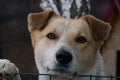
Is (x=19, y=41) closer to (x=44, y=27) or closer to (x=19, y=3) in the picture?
(x=19, y=3)

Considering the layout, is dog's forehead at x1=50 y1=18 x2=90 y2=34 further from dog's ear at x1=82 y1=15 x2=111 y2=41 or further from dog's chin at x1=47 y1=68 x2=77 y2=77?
dog's chin at x1=47 y1=68 x2=77 y2=77

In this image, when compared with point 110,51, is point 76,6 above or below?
above

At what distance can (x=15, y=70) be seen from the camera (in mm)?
5625

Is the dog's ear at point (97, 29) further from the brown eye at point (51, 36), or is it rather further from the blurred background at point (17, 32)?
the blurred background at point (17, 32)

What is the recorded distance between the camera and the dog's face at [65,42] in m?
5.48

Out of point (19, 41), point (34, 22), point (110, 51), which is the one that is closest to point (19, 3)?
point (19, 41)

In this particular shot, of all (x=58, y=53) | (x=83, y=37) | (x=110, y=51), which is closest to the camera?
(x=58, y=53)

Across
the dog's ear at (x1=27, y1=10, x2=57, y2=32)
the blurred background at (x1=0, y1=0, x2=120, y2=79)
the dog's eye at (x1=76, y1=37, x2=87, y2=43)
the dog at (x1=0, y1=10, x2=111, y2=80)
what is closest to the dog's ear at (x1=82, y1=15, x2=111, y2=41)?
the dog at (x1=0, y1=10, x2=111, y2=80)

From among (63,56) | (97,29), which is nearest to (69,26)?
(97,29)

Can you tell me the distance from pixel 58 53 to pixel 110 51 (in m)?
3.53

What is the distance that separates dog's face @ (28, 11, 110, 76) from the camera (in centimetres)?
548

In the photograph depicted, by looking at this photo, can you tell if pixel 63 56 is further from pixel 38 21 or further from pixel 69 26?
pixel 38 21

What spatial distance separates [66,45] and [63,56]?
0.16 m

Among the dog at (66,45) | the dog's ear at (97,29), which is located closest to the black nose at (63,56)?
the dog at (66,45)
